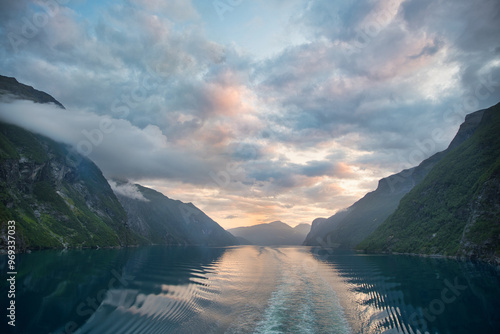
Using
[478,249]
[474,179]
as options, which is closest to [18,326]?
[478,249]

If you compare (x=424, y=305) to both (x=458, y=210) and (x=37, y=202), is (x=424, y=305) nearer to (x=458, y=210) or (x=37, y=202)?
(x=458, y=210)

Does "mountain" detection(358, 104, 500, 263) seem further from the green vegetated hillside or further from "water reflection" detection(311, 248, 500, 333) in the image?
the green vegetated hillside

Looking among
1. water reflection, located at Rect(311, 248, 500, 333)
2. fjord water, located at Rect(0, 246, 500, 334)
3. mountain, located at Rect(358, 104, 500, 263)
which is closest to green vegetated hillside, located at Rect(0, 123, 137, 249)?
fjord water, located at Rect(0, 246, 500, 334)

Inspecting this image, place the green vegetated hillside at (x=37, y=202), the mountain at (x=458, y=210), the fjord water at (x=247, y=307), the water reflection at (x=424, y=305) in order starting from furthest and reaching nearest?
the green vegetated hillside at (x=37, y=202), the mountain at (x=458, y=210), the water reflection at (x=424, y=305), the fjord water at (x=247, y=307)

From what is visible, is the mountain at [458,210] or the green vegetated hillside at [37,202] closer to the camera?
the mountain at [458,210]

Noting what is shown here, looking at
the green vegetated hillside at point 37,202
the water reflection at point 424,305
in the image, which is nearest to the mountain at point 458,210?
the water reflection at point 424,305

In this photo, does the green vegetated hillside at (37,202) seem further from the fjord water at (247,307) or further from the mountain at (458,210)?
the mountain at (458,210)

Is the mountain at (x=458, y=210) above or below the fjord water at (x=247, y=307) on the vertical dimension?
above

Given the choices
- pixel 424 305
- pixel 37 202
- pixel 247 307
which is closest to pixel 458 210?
Result: pixel 424 305
